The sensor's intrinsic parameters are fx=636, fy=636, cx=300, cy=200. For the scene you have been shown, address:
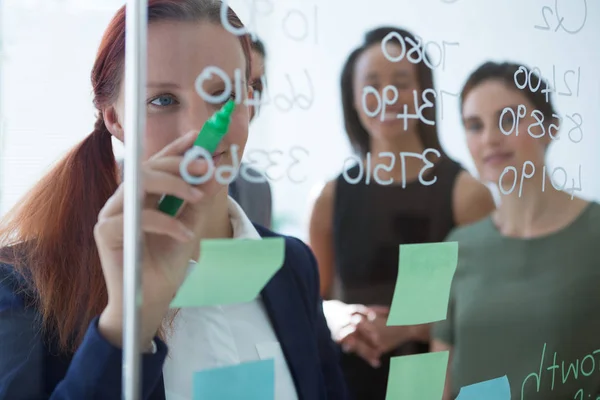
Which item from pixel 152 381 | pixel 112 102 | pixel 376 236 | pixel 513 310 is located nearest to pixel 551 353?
pixel 513 310

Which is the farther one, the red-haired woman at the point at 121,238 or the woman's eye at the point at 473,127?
the woman's eye at the point at 473,127

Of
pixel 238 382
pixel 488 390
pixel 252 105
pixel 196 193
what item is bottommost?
pixel 488 390

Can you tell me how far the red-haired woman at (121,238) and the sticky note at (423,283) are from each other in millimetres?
265

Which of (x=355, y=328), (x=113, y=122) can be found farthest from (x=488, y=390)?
(x=113, y=122)

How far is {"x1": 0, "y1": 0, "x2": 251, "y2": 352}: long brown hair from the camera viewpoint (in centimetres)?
81

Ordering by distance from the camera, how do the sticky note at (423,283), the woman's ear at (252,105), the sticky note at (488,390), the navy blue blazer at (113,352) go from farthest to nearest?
the sticky note at (488,390)
the sticky note at (423,283)
the woman's ear at (252,105)
the navy blue blazer at (113,352)

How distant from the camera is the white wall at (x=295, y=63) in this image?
82cm

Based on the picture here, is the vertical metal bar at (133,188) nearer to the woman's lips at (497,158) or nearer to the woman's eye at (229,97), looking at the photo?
the woman's eye at (229,97)

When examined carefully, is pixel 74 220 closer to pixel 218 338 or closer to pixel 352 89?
pixel 218 338

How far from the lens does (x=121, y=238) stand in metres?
0.78

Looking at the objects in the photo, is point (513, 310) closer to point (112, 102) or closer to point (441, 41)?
point (441, 41)

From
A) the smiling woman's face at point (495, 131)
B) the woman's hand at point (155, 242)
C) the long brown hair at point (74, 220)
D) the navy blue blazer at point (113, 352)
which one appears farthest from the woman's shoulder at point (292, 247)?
the smiling woman's face at point (495, 131)

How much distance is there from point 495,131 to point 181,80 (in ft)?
1.89

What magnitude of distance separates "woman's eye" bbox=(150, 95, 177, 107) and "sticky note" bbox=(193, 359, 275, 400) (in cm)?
36
